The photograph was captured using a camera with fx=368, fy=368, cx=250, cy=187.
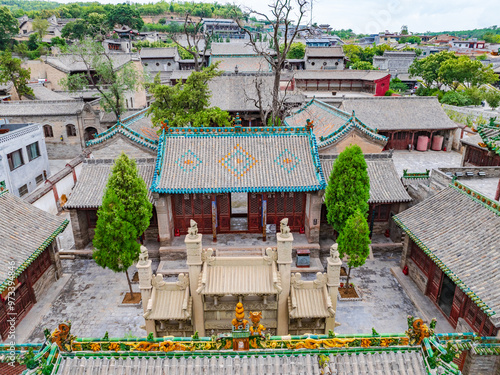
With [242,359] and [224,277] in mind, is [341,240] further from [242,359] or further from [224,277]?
[242,359]

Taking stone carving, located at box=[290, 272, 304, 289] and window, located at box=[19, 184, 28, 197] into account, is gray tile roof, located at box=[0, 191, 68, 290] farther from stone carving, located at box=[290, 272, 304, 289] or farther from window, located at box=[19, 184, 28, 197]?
window, located at box=[19, 184, 28, 197]

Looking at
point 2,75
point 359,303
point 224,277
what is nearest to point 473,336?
point 359,303

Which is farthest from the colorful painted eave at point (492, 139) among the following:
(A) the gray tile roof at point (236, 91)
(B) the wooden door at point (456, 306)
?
(A) the gray tile roof at point (236, 91)

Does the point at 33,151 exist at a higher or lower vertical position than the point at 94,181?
lower

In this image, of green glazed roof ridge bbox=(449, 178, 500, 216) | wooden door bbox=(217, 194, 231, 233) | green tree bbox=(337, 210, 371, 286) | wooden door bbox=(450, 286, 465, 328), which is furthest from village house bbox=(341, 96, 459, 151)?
wooden door bbox=(450, 286, 465, 328)

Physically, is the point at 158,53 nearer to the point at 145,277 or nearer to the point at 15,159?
the point at 15,159

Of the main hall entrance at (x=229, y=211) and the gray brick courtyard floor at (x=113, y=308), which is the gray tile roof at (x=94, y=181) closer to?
the main hall entrance at (x=229, y=211)

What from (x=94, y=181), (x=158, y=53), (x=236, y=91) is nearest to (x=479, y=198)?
(x=94, y=181)
